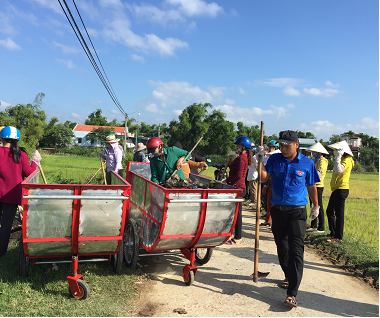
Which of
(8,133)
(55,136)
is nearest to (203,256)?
(8,133)

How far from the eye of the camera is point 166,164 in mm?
5090

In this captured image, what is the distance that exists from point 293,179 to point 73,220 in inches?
110

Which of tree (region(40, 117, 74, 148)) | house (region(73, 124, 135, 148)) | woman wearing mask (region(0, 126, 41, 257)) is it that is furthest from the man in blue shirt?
house (region(73, 124, 135, 148))

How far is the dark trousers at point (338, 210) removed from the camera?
648cm

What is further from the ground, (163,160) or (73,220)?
(163,160)

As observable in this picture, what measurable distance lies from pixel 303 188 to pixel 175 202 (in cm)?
173

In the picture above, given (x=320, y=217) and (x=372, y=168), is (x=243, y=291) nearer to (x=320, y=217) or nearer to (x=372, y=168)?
(x=320, y=217)

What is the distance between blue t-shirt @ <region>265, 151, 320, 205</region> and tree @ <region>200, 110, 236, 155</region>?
4885 centimetres

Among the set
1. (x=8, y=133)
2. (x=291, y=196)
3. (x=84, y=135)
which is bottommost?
(x=291, y=196)

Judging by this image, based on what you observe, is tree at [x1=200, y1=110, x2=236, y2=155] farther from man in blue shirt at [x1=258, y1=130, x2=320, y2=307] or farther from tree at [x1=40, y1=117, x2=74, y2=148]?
man in blue shirt at [x1=258, y1=130, x2=320, y2=307]

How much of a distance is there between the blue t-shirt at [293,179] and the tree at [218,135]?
48.9m

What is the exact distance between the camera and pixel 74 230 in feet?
12.2

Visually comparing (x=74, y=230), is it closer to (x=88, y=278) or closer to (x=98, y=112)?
(x=88, y=278)

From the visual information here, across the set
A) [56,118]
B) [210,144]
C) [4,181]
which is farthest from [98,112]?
[4,181]
